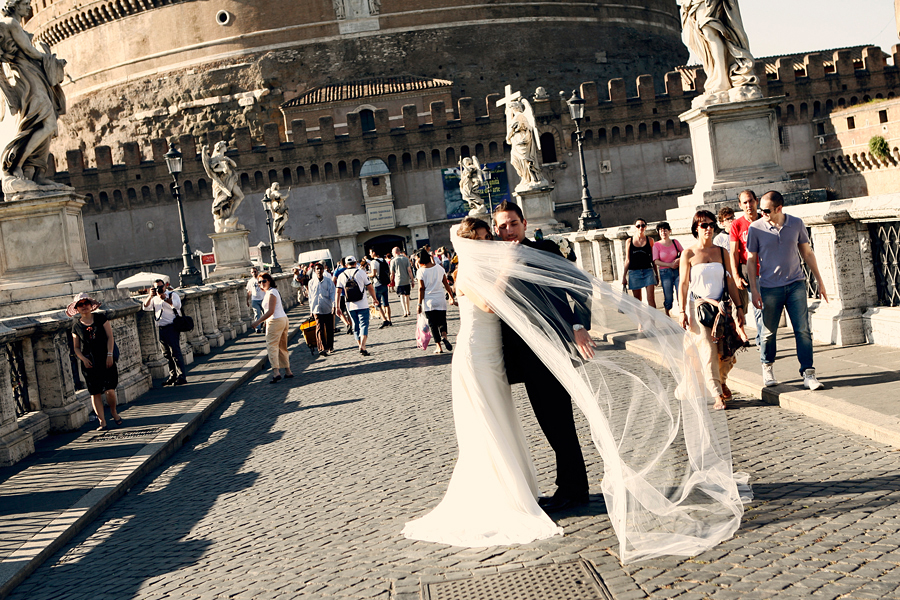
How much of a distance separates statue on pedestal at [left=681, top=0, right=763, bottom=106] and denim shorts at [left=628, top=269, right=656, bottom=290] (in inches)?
99.2

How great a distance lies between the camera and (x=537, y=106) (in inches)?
1966

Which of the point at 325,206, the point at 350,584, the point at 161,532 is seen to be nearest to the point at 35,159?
the point at 161,532

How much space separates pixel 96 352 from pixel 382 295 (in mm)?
10419

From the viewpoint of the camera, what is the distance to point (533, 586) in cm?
365

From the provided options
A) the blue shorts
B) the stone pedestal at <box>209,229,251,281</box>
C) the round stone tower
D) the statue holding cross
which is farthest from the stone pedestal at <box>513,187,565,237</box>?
the round stone tower

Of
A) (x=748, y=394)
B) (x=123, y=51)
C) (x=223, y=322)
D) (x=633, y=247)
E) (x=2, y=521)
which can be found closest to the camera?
(x=2, y=521)

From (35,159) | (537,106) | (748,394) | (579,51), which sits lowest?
(748,394)

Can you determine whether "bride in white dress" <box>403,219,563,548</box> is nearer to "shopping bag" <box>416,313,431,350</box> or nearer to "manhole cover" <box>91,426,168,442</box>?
"manhole cover" <box>91,426,168,442</box>

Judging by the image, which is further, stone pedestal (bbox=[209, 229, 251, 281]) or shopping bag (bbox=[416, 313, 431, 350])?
stone pedestal (bbox=[209, 229, 251, 281])

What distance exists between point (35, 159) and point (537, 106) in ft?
137

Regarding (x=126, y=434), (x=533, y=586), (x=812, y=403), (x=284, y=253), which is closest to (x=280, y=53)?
(x=284, y=253)

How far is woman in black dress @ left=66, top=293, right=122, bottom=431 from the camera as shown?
8570 mm

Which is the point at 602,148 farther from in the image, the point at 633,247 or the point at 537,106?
the point at 633,247

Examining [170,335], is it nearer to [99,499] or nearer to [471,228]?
[99,499]
